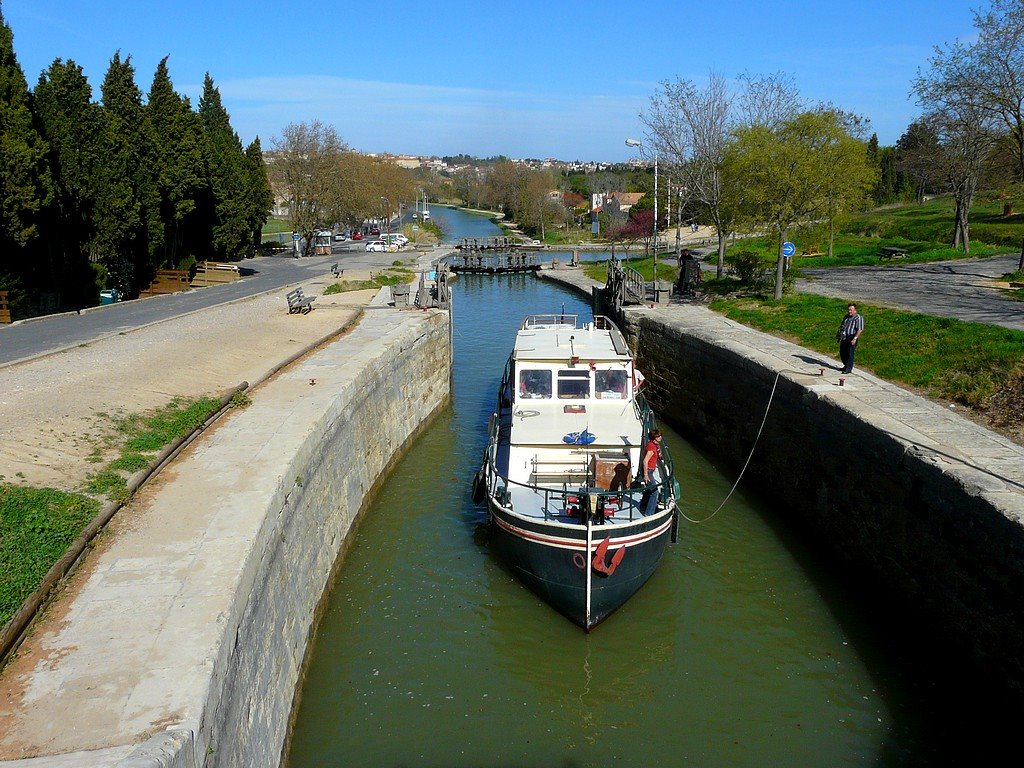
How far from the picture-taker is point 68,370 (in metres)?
16.9

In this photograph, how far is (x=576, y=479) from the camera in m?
13.7

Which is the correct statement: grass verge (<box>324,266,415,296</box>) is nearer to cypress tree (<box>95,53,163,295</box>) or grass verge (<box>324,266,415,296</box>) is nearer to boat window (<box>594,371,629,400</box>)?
cypress tree (<box>95,53,163,295</box>)

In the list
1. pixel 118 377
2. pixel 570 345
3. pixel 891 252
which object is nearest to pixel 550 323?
pixel 570 345

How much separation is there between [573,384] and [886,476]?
5.80 meters

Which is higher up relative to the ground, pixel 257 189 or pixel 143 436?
pixel 257 189

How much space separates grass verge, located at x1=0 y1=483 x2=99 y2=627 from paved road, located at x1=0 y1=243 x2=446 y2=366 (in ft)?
30.7

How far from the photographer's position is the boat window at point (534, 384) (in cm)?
1574

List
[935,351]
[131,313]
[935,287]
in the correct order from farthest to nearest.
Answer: [131,313], [935,287], [935,351]

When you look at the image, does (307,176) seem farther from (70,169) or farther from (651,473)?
(651,473)

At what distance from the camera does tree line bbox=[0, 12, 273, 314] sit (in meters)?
24.6

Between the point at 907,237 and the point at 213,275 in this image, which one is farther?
the point at 907,237

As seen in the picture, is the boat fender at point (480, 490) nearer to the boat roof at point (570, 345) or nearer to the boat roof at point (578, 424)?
the boat roof at point (578, 424)

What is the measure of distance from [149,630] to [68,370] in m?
11.5

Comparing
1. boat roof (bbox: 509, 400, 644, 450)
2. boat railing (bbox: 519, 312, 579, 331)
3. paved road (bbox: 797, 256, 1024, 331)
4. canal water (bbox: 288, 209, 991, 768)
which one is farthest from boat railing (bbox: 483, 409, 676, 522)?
paved road (bbox: 797, 256, 1024, 331)
